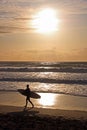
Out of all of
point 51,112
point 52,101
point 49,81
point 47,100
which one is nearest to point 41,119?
point 51,112

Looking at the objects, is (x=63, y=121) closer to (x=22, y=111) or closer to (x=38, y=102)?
(x=22, y=111)

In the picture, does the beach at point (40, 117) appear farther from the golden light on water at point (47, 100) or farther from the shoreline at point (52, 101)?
the golden light on water at point (47, 100)

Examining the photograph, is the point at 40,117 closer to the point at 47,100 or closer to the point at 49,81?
the point at 47,100

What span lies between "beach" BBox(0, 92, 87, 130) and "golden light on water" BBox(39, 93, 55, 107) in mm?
262

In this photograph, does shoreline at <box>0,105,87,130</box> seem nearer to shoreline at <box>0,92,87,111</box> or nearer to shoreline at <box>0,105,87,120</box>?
shoreline at <box>0,105,87,120</box>

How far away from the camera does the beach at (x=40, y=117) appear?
15751mm

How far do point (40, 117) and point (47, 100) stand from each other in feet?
21.2

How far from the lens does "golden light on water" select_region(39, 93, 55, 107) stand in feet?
76.3

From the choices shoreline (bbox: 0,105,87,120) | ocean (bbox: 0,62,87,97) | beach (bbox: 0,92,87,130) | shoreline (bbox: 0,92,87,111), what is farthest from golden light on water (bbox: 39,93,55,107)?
shoreline (bbox: 0,105,87,120)

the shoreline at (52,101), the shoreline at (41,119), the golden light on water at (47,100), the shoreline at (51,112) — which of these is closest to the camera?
the shoreline at (41,119)

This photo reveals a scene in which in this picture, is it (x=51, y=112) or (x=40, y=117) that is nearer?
(x=40, y=117)

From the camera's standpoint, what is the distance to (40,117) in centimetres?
1805

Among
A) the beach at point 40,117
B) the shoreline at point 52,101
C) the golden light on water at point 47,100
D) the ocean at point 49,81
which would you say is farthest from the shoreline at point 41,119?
the ocean at point 49,81

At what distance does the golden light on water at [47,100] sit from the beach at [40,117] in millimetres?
262
